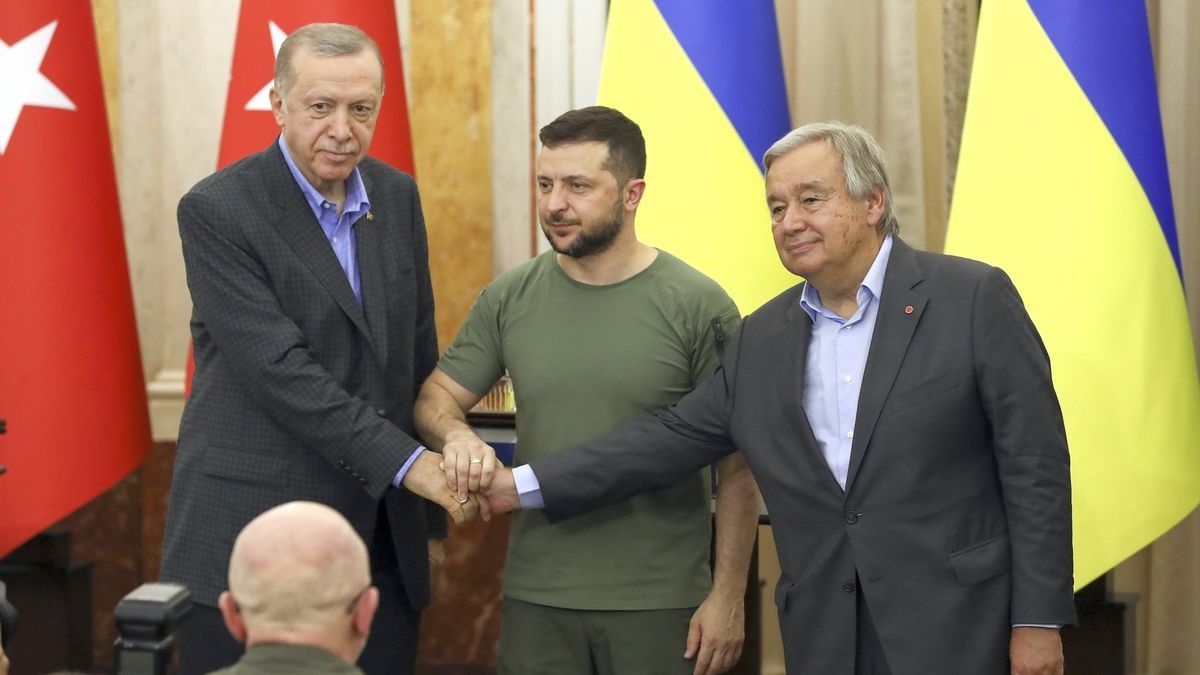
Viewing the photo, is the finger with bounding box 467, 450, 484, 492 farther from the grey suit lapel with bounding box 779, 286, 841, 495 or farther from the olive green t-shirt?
the grey suit lapel with bounding box 779, 286, 841, 495

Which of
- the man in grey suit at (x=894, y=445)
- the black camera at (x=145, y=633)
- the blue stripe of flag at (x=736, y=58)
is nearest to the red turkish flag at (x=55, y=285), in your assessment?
the blue stripe of flag at (x=736, y=58)

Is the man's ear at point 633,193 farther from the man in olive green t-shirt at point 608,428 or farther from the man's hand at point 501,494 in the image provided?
the man's hand at point 501,494

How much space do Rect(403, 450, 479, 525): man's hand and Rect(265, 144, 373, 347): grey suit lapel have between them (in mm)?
254

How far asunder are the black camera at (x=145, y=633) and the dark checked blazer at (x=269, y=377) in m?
1.06

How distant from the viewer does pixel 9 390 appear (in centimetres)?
349

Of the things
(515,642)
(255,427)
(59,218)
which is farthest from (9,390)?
(515,642)

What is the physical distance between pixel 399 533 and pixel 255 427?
1.13ft

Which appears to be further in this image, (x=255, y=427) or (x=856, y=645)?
(x=255, y=427)

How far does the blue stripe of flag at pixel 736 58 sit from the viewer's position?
3.27 metres

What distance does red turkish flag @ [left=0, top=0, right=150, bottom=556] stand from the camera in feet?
11.4

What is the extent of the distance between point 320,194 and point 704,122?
1068mm

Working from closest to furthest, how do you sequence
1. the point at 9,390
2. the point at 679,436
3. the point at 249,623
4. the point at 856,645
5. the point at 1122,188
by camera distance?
the point at 249,623, the point at 856,645, the point at 679,436, the point at 1122,188, the point at 9,390

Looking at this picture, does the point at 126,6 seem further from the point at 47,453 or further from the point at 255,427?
the point at 255,427

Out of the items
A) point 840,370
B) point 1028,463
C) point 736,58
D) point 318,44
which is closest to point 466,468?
point 840,370
